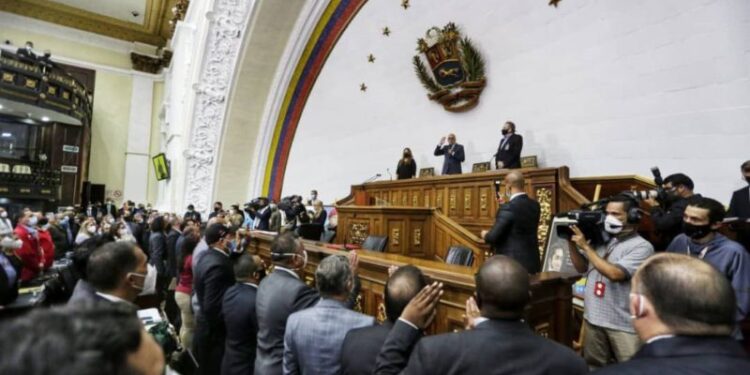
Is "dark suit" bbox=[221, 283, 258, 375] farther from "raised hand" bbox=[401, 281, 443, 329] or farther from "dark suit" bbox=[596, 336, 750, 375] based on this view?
"dark suit" bbox=[596, 336, 750, 375]

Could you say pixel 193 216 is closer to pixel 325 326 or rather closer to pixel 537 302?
pixel 325 326

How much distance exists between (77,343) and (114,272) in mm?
1183

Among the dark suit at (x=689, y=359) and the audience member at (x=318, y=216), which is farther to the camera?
the audience member at (x=318, y=216)

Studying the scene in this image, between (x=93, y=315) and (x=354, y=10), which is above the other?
(x=354, y=10)

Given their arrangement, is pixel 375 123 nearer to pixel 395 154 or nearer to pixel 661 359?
pixel 395 154

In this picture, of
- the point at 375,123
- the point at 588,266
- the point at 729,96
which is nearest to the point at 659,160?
the point at 729,96

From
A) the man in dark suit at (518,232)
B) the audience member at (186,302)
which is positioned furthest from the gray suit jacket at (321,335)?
the audience member at (186,302)

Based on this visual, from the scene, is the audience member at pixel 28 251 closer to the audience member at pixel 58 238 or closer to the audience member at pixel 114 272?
the audience member at pixel 58 238

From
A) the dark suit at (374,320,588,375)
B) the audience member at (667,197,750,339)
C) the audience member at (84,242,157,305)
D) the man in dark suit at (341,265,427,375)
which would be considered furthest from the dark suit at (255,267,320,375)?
the audience member at (667,197,750,339)

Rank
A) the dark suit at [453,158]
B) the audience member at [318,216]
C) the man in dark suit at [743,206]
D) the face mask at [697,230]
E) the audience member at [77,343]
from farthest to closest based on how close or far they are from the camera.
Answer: the audience member at [318,216] < the dark suit at [453,158] < the man in dark suit at [743,206] < the face mask at [697,230] < the audience member at [77,343]

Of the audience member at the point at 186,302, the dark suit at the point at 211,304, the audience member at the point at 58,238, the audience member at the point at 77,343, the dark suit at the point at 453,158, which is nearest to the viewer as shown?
the audience member at the point at 77,343

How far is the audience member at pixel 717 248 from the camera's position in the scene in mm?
1751

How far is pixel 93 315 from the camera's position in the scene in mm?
481

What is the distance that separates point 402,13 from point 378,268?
5576 mm
